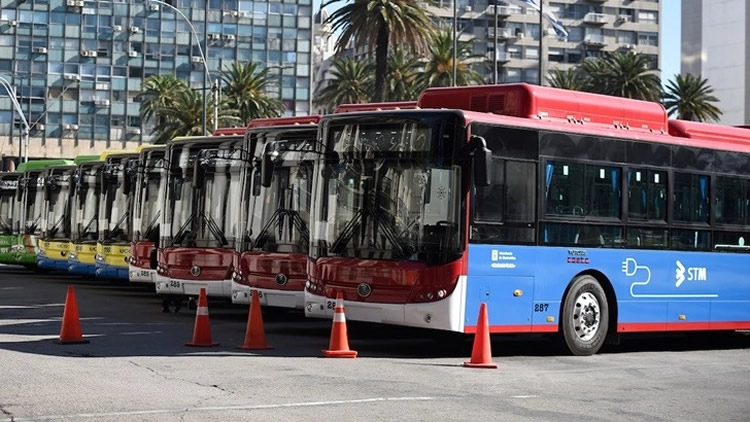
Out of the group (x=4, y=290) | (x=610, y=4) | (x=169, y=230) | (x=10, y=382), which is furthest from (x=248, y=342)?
(x=610, y=4)

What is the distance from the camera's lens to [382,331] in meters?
21.9

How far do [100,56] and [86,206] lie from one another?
275 feet

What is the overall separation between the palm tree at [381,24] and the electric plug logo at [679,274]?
2989cm

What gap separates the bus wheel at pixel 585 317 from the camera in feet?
59.0

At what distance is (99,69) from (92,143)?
241 inches

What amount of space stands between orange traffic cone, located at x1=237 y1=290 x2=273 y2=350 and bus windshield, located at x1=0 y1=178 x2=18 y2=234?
90.1 ft

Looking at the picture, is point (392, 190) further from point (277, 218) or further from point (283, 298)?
point (277, 218)

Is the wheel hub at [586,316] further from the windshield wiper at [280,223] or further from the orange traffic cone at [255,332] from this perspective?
the windshield wiper at [280,223]

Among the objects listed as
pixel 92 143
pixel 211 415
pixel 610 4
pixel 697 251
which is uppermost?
pixel 610 4

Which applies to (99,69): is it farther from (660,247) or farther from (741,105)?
(660,247)

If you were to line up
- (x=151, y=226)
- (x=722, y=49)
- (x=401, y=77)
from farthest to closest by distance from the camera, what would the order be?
(x=722, y=49), (x=401, y=77), (x=151, y=226)

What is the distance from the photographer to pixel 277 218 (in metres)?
21.7

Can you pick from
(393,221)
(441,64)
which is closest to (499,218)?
(393,221)

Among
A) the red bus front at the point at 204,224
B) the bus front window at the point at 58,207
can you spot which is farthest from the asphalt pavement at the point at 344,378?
the bus front window at the point at 58,207
